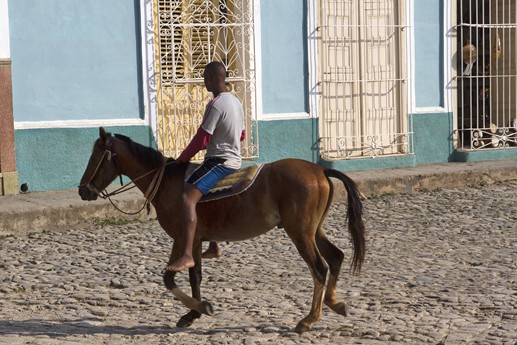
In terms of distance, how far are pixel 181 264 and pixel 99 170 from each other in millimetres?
925

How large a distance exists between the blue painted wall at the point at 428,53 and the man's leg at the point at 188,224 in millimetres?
8639

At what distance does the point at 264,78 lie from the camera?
43.7 ft

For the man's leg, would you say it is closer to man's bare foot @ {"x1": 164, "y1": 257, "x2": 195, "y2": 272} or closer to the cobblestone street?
man's bare foot @ {"x1": 164, "y1": 257, "x2": 195, "y2": 272}

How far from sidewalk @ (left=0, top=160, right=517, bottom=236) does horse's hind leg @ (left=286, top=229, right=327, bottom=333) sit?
15.2 ft

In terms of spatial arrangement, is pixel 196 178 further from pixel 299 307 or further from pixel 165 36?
pixel 165 36

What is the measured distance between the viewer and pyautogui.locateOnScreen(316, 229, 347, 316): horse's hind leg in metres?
6.54

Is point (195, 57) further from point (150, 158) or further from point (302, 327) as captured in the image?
point (302, 327)

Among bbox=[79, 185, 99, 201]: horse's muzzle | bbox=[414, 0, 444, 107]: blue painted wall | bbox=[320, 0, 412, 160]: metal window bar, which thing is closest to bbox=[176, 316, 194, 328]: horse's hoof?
bbox=[79, 185, 99, 201]: horse's muzzle

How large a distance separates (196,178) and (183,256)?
514mm

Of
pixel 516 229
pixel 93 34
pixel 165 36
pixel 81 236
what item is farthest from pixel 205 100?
pixel 516 229

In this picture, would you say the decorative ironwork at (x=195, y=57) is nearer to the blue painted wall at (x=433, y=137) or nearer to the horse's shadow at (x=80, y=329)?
the blue painted wall at (x=433, y=137)

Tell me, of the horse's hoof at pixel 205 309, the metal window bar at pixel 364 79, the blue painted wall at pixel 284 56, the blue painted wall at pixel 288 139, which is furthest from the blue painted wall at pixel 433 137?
the horse's hoof at pixel 205 309

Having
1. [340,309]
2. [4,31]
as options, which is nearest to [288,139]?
[4,31]

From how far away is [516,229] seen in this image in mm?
10094
